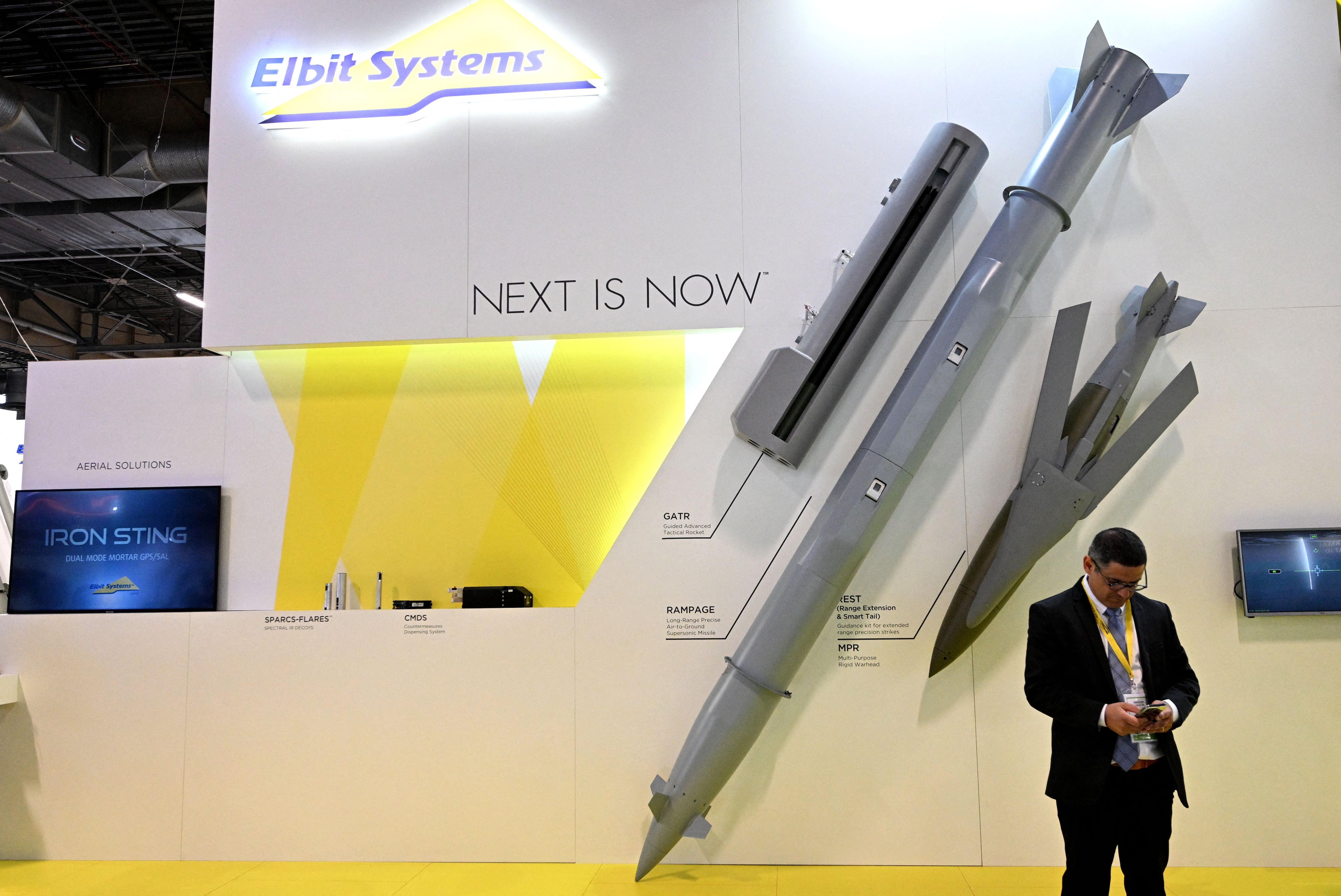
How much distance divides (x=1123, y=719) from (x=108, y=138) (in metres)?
7.70

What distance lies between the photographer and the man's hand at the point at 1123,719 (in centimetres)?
223

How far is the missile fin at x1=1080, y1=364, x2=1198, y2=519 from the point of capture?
3486mm

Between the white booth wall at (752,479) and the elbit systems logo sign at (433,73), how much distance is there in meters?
0.09

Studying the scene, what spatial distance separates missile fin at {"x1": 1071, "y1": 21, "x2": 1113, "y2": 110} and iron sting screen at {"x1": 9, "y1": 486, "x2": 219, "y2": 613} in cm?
460

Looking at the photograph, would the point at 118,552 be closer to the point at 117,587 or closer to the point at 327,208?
the point at 117,587

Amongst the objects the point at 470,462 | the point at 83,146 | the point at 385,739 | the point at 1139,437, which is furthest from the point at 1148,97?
the point at 83,146

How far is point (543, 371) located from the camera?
174 inches

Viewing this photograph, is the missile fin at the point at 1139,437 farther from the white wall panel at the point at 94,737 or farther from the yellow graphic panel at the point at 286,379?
the white wall panel at the point at 94,737

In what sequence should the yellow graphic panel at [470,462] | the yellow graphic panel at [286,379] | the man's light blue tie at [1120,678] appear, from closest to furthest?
the man's light blue tie at [1120,678] < the yellow graphic panel at [470,462] < the yellow graphic panel at [286,379]

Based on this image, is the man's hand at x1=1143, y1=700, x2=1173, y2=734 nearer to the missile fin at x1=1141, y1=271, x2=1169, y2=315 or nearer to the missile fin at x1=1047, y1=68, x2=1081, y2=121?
the missile fin at x1=1141, y1=271, x2=1169, y2=315

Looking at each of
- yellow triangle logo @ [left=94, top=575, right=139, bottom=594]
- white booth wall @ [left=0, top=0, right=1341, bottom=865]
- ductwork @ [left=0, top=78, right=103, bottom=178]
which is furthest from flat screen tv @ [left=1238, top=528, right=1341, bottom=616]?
ductwork @ [left=0, top=78, right=103, bottom=178]

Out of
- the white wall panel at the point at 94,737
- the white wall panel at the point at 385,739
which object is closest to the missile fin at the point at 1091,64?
the white wall panel at the point at 385,739

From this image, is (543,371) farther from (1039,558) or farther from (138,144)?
(138,144)

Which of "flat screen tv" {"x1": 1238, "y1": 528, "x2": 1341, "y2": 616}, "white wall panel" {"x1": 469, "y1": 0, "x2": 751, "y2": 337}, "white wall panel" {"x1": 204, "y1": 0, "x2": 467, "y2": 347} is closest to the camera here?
"flat screen tv" {"x1": 1238, "y1": 528, "x2": 1341, "y2": 616}
